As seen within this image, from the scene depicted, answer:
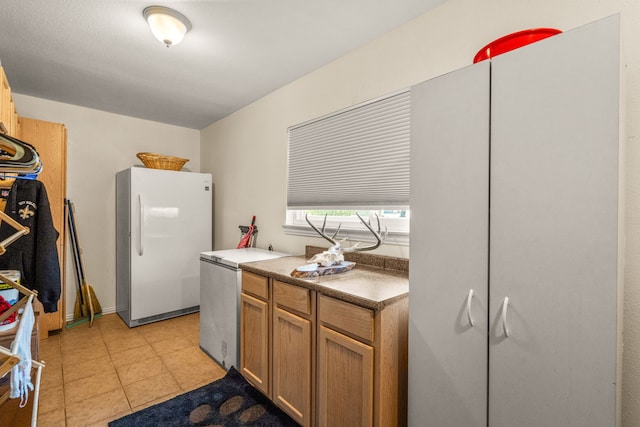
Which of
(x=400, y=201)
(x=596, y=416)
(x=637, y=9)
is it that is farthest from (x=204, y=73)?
(x=596, y=416)

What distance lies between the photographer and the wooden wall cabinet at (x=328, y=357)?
1340mm

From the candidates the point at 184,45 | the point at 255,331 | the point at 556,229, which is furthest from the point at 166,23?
the point at 556,229

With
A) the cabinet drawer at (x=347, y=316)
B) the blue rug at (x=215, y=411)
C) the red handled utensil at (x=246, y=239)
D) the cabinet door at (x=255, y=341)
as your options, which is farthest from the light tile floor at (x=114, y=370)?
the cabinet drawer at (x=347, y=316)

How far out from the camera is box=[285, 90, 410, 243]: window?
1966 mm

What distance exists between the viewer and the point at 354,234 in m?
2.24

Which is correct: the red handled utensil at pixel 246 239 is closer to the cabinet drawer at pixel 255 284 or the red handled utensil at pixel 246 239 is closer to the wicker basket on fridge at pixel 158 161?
the cabinet drawer at pixel 255 284

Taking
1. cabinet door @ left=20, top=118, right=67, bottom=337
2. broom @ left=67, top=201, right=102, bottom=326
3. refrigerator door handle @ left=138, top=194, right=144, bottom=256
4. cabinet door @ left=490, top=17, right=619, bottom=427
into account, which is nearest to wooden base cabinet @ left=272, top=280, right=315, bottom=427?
cabinet door @ left=490, top=17, right=619, bottom=427

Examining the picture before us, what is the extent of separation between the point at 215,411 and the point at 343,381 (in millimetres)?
1029

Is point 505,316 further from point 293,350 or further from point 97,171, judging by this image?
point 97,171

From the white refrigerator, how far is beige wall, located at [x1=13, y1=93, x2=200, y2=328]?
0.42 feet

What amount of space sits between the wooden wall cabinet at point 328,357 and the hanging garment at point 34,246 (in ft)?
5.11

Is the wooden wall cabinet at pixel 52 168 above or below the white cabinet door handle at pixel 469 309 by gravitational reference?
above

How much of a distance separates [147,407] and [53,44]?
2.60 m

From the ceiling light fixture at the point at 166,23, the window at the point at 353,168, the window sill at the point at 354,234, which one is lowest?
the window sill at the point at 354,234
